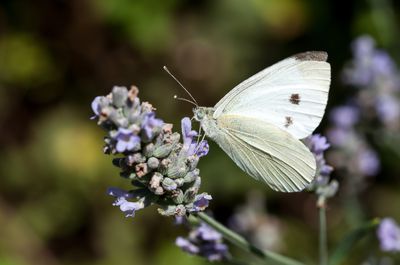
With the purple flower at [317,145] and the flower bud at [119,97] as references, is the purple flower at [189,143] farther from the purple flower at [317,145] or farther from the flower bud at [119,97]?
the purple flower at [317,145]

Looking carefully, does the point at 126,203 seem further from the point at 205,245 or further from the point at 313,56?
the point at 313,56

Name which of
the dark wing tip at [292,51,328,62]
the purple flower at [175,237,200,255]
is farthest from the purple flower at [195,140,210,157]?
the dark wing tip at [292,51,328,62]

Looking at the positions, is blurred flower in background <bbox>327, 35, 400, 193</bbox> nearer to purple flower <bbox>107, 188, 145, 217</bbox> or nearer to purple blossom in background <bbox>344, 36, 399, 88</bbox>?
purple blossom in background <bbox>344, 36, 399, 88</bbox>

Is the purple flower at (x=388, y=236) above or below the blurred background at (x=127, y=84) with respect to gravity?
below

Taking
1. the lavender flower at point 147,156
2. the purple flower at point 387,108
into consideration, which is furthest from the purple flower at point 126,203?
the purple flower at point 387,108

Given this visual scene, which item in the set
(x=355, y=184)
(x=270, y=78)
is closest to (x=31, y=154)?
(x=355, y=184)

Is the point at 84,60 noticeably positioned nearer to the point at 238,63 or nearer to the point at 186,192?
the point at 238,63
